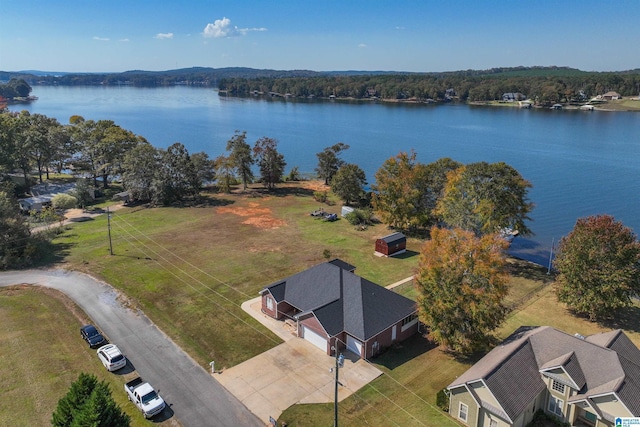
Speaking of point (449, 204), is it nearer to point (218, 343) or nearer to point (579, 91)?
point (218, 343)

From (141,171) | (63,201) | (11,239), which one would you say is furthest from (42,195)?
(11,239)

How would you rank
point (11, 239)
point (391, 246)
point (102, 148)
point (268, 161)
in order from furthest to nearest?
point (268, 161) < point (102, 148) < point (391, 246) < point (11, 239)

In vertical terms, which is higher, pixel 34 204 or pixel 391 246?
pixel 34 204

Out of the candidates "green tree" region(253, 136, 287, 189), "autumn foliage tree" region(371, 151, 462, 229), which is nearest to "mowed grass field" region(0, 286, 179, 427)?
"autumn foliage tree" region(371, 151, 462, 229)

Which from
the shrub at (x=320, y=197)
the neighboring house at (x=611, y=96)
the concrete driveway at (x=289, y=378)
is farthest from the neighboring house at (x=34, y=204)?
the neighboring house at (x=611, y=96)

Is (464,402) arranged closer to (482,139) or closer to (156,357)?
(156,357)

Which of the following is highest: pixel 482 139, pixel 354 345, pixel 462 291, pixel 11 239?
pixel 482 139
